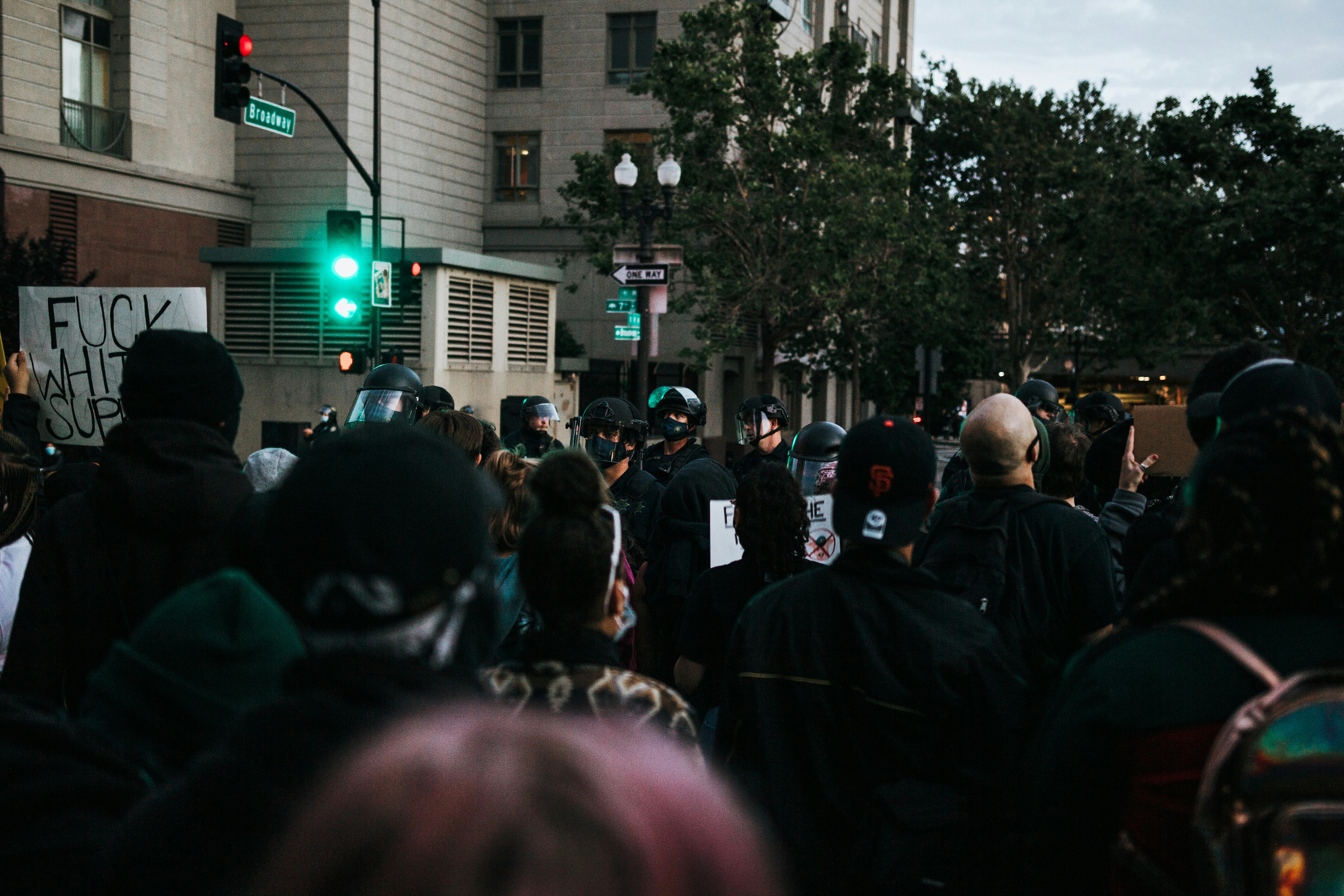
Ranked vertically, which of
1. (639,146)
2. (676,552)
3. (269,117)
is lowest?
(676,552)

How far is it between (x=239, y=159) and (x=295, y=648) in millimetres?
31812

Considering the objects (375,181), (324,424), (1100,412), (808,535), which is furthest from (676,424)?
(375,181)

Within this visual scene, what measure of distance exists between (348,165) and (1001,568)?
28841 mm

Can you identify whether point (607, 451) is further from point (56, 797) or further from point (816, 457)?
point (56, 797)

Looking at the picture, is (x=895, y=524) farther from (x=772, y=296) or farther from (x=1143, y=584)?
(x=772, y=296)

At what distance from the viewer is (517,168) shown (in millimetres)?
35938

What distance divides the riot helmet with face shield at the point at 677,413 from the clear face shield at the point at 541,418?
2.00 metres

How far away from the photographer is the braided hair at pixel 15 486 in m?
3.59

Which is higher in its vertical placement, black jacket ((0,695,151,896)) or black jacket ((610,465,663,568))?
black jacket ((0,695,151,896))

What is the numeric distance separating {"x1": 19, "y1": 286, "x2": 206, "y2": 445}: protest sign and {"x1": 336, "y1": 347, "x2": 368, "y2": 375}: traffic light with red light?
9.67m

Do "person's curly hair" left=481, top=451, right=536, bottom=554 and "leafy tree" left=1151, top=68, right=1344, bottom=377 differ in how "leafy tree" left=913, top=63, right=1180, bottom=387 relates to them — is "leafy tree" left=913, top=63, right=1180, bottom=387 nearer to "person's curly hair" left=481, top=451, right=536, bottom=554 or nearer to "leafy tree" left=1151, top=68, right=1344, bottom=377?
"leafy tree" left=1151, top=68, right=1344, bottom=377

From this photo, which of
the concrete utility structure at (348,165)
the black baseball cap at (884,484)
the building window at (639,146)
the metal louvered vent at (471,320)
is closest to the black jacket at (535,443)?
the black baseball cap at (884,484)

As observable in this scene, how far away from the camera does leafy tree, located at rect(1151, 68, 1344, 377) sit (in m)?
21.9

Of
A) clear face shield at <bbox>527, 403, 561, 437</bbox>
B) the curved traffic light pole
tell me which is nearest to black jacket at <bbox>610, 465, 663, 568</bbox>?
clear face shield at <bbox>527, 403, 561, 437</bbox>
